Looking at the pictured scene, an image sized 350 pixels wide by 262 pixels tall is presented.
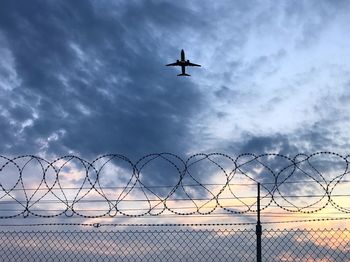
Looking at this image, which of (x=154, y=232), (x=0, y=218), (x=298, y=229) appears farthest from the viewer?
Answer: (x=0, y=218)

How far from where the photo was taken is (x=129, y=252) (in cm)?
1052

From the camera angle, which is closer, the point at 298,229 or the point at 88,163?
the point at 298,229

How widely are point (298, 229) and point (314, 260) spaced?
0.85 m

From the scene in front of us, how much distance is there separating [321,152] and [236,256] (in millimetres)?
2591

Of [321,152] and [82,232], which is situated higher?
[321,152]

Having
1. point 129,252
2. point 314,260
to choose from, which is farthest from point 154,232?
point 314,260

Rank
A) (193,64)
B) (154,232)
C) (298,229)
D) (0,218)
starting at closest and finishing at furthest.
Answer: (298,229)
(154,232)
(0,218)
(193,64)

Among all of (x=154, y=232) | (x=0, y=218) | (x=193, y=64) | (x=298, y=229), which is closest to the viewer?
(x=298, y=229)

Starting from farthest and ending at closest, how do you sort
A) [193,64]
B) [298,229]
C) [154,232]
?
[193,64]
[154,232]
[298,229]

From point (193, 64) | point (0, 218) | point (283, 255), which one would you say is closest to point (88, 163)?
point (0, 218)

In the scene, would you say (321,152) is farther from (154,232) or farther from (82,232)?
(82,232)

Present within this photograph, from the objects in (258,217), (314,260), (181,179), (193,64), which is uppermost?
(193,64)

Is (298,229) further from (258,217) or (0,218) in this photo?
(0,218)

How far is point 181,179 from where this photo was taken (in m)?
10.7
